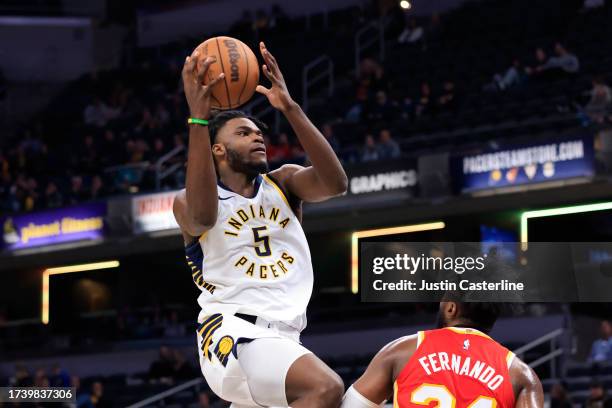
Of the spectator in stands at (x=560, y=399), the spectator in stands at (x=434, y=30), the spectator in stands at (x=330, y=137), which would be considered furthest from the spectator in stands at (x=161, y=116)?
the spectator in stands at (x=560, y=399)

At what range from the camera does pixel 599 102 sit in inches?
698

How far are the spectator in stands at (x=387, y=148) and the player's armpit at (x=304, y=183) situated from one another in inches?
521

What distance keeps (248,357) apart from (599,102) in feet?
43.6

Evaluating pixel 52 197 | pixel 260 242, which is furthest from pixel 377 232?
pixel 260 242

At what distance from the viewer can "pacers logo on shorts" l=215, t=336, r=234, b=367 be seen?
5.46 m

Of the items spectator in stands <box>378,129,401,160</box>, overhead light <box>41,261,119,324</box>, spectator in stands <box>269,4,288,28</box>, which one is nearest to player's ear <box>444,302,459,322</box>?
spectator in stands <box>378,129,401,160</box>

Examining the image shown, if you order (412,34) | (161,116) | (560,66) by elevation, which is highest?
(412,34)

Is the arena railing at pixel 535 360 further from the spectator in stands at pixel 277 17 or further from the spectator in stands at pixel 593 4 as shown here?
the spectator in stands at pixel 277 17

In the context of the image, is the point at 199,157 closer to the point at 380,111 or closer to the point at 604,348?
the point at 604,348

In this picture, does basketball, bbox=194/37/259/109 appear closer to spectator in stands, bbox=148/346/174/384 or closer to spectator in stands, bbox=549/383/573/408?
spectator in stands, bbox=549/383/573/408

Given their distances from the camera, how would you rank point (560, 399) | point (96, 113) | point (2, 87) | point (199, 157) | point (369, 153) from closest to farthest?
point (199, 157), point (560, 399), point (369, 153), point (96, 113), point (2, 87)

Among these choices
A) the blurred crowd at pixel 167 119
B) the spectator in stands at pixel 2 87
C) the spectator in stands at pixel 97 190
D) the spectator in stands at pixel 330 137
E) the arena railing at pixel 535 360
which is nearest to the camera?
the arena railing at pixel 535 360

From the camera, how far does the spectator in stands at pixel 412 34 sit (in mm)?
25391

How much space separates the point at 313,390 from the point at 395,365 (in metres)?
0.44
